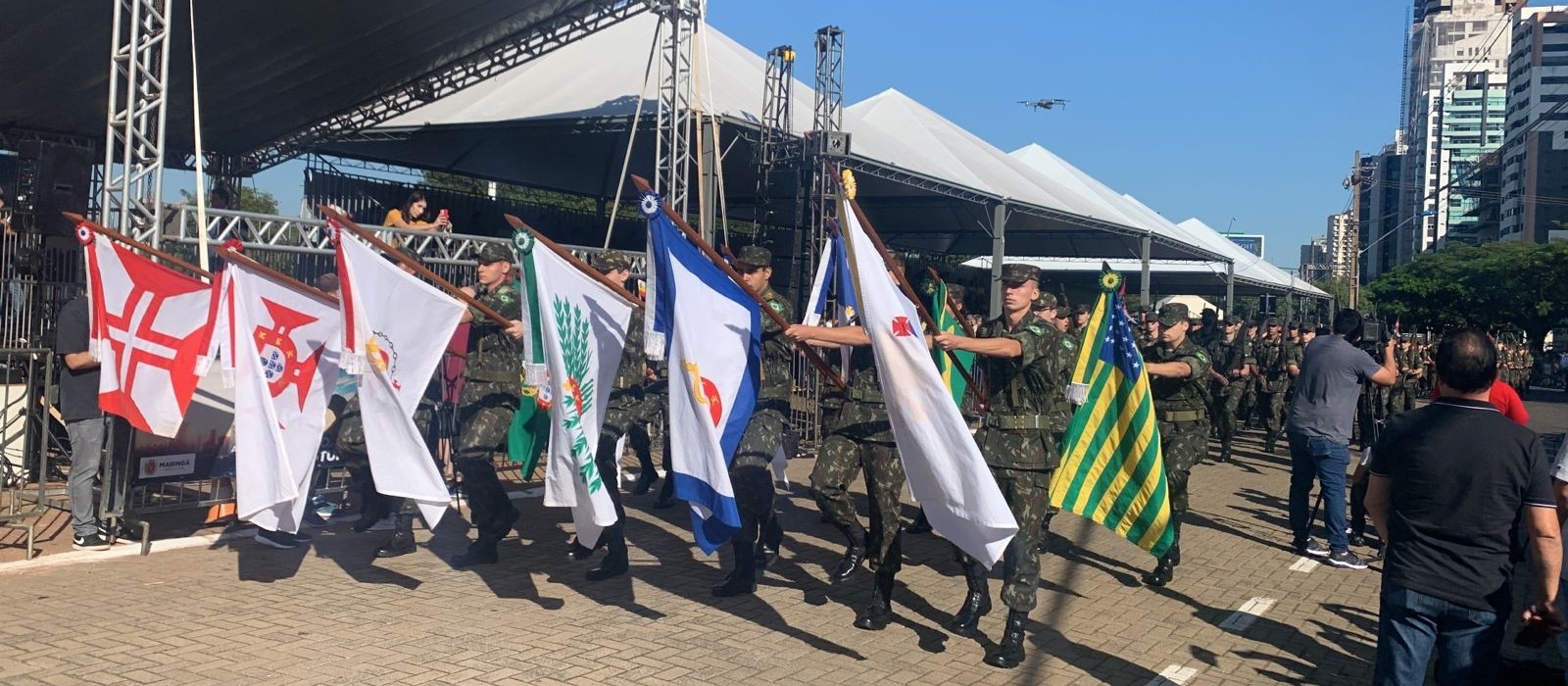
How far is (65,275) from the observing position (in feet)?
44.8

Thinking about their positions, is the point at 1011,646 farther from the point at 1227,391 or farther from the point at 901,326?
the point at 1227,391

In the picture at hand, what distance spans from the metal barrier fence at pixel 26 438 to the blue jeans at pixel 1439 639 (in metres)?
7.32

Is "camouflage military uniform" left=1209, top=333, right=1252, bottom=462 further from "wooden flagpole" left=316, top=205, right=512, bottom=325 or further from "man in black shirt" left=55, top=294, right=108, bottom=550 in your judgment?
"man in black shirt" left=55, top=294, right=108, bottom=550

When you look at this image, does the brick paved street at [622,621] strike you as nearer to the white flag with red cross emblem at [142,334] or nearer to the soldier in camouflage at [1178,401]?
the soldier in camouflage at [1178,401]

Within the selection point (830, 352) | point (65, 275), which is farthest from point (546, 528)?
point (65, 275)

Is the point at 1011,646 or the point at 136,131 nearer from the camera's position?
the point at 1011,646

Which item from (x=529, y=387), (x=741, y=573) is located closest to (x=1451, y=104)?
(x=741, y=573)

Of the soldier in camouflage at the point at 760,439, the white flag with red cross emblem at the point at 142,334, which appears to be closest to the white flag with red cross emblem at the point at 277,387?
the white flag with red cross emblem at the point at 142,334

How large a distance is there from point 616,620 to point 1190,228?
40860 millimetres

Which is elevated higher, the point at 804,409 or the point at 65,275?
the point at 65,275

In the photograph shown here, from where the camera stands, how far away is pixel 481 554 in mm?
7445

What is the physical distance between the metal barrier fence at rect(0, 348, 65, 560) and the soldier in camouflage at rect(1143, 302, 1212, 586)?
7.21 meters

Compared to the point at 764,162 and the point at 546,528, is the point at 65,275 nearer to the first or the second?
the point at 546,528

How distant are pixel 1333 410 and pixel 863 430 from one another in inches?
150
